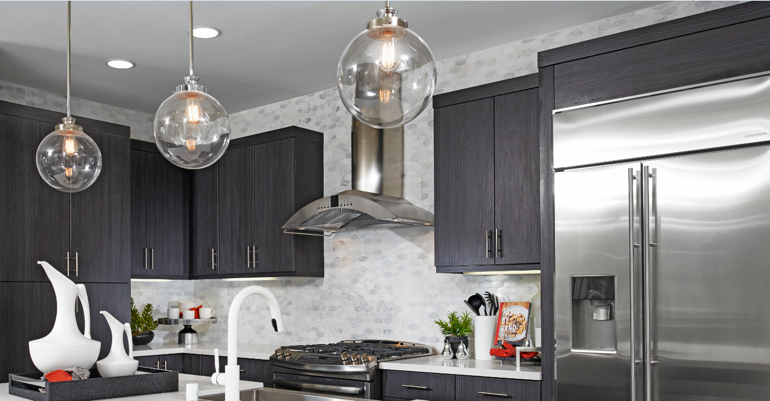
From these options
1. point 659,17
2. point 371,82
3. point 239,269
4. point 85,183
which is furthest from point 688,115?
point 239,269

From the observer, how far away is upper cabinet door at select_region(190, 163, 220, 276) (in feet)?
17.0

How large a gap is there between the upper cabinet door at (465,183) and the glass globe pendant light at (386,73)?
7.30 feet

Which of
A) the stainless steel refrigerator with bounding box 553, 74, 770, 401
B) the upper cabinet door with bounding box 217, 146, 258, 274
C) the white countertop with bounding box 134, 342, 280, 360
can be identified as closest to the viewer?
the stainless steel refrigerator with bounding box 553, 74, 770, 401

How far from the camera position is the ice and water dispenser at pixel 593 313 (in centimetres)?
286

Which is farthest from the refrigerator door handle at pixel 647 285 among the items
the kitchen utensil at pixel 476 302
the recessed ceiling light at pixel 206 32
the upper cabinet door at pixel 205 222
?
the upper cabinet door at pixel 205 222

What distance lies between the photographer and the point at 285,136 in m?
4.77

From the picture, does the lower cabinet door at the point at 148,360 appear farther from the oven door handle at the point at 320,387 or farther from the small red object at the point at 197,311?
the oven door handle at the point at 320,387

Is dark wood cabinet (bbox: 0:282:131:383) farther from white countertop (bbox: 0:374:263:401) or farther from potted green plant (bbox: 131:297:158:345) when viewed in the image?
white countertop (bbox: 0:374:263:401)

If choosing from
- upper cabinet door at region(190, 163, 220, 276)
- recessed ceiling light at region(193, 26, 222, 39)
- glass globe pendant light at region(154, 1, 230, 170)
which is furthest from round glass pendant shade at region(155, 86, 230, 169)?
upper cabinet door at region(190, 163, 220, 276)

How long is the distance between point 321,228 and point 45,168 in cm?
222

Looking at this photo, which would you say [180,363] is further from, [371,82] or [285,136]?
[371,82]

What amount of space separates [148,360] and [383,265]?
186 cm

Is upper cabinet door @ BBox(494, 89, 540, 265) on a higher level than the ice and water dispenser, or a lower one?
higher

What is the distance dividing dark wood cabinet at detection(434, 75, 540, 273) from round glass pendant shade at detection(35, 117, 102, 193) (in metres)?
1.94
